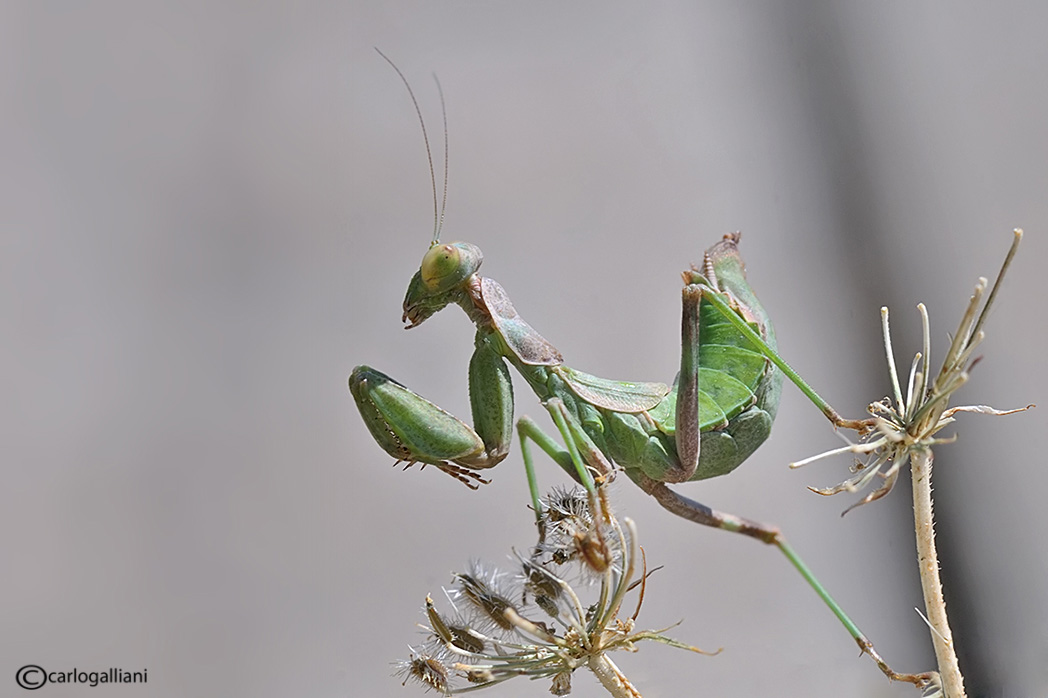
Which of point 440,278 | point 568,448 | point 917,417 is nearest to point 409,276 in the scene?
point 440,278

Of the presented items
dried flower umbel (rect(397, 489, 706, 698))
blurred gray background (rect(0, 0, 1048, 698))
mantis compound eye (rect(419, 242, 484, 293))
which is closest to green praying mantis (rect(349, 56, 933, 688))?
mantis compound eye (rect(419, 242, 484, 293))

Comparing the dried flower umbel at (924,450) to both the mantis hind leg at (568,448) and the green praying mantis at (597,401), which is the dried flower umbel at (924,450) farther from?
the mantis hind leg at (568,448)

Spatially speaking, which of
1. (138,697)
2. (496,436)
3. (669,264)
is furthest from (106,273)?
(669,264)

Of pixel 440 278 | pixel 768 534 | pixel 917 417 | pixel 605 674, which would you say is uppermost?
pixel 440 278

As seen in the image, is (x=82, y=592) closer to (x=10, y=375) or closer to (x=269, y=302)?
(x=10, y=375)

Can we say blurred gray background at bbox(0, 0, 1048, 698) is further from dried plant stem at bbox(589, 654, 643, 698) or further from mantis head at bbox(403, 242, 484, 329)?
dried plant stem at bbox(589, 654, 643, 698)

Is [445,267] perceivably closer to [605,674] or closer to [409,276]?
[605,674]
